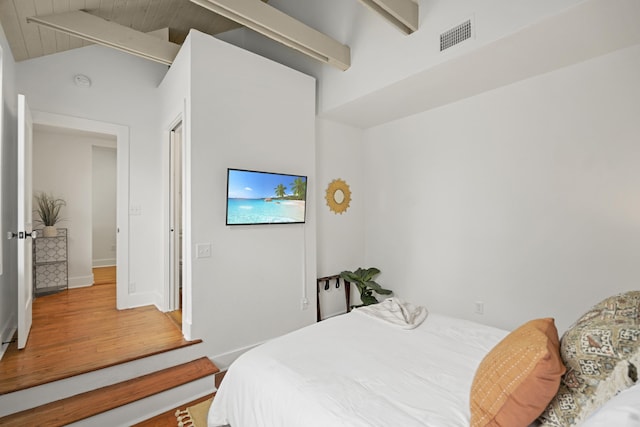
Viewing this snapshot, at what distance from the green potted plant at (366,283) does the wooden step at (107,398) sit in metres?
1.87

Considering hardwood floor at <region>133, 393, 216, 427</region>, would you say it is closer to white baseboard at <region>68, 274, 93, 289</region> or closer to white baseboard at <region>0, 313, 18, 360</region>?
white baseboard at <region>0, 313, 18, 360</region>

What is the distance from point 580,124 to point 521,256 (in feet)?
3.93

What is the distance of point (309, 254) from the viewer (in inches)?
137

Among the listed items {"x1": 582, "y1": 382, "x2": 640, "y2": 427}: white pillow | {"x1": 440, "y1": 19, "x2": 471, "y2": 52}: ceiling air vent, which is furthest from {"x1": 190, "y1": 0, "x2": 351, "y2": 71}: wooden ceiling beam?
{"x1": 582, "y1": 382, "x2": 640, "y2": 427}: white pillow

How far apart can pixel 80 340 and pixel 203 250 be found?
1.32m

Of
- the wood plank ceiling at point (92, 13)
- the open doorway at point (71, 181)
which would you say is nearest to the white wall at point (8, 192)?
the wood plank ceiling at point (92, 13)

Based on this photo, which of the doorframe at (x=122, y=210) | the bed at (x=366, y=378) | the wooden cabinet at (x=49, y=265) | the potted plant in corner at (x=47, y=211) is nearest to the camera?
the bed at (x=366, y=378)

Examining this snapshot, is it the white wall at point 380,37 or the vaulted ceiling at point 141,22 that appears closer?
the white wall at point 380,37

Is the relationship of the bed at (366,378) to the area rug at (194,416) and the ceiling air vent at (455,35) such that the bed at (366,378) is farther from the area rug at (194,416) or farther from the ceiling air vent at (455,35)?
the ceiling air vent at (455,35)

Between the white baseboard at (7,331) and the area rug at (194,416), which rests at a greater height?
the white baseboard at (7,331)

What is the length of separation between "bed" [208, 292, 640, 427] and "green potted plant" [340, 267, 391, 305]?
1.58 m

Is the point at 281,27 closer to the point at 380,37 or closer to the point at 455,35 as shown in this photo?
the point at 380,37

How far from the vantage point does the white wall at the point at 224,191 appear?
2725 millimetres

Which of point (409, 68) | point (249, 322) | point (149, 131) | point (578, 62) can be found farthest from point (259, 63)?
point (578, 62)
